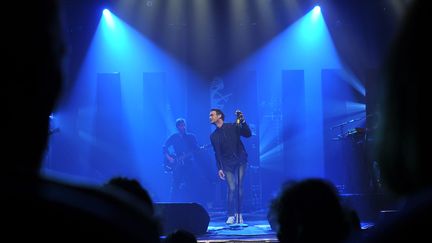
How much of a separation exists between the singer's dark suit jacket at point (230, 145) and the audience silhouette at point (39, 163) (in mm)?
7195

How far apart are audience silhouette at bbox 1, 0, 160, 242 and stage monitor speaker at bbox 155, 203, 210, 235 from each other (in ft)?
20.1

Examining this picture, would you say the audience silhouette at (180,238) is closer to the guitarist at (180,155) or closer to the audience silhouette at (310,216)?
the audience silhouette at (310,216)

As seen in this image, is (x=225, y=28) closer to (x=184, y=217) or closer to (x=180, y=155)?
(x=180, y=155)

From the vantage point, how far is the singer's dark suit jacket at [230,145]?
7.90 m

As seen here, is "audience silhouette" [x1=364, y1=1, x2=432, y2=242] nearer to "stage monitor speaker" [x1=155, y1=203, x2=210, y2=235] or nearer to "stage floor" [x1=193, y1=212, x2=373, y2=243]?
"stage floor" [x1=193, y1=212, x2=373, y2=243]

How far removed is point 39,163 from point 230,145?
23.7 feet

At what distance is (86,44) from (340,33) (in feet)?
19.8

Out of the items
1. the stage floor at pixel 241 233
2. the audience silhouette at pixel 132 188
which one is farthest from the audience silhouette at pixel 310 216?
the stage floor at pixel 241 233

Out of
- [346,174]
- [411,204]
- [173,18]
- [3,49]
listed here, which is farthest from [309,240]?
[173,18]

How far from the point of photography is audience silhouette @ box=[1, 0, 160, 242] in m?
0.52

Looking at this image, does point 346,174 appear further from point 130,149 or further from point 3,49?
point 3,49

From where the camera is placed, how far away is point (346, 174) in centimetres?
1088

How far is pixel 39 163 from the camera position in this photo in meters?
0.68

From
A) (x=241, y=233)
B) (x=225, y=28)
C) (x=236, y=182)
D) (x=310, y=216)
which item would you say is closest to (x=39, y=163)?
(x=310, y=216)
